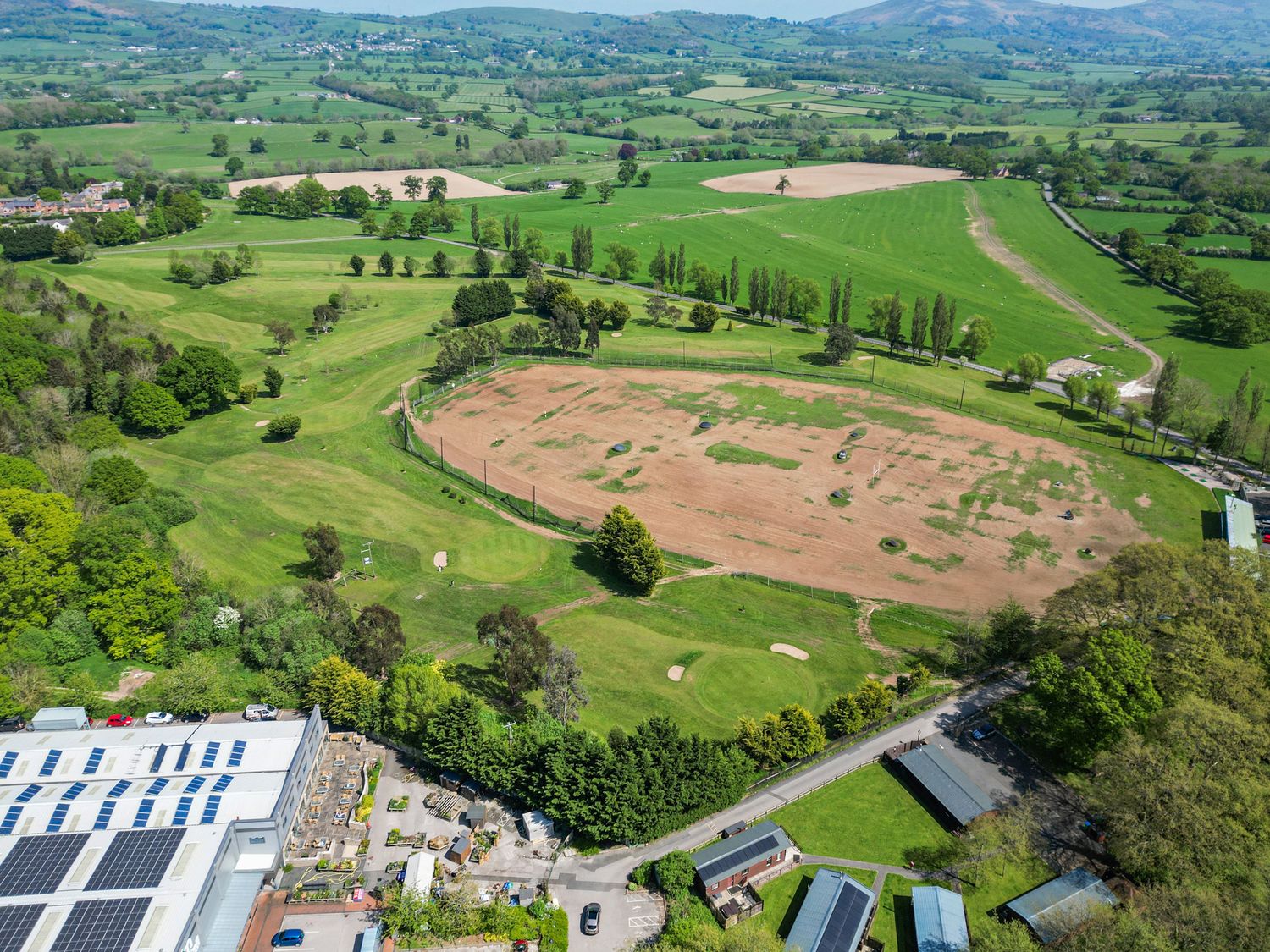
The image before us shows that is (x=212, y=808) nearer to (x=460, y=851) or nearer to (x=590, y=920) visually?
(x=460, y=851)

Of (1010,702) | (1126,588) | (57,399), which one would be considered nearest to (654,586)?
(1010,702)

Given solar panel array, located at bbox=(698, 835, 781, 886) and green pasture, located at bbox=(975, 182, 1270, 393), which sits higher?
green pasture, located at bbox=(975, 182, 1270, 393)

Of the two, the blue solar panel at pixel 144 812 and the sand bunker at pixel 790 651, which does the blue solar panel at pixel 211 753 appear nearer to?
the blue solar panel at pixel 144 812

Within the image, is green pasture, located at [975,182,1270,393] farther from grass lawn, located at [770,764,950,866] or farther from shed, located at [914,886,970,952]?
shed, located at [914,886,970,952]

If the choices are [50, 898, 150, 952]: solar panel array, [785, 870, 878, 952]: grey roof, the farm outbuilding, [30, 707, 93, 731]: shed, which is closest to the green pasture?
the farm outbuilding

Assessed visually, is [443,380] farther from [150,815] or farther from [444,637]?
[150,815]
